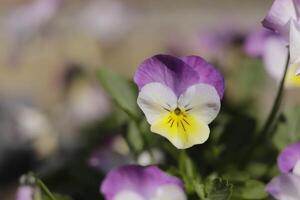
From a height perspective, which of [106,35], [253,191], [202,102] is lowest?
[106,35]

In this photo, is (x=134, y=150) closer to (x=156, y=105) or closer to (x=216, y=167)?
(x=216, y=167)

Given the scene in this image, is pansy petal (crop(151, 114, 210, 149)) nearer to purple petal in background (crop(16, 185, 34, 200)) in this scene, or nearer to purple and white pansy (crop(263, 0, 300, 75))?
purple and white pansy (crop(263, 0, 300, 75))

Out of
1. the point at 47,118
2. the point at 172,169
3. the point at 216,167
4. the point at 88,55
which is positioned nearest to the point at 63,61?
the point at 88,55

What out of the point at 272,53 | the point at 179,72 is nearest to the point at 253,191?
the point at 179,72

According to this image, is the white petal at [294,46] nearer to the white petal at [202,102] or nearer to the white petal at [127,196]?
the white petal at [202,102]

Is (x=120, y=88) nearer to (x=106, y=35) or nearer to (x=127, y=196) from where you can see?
(x=127, y=196)
